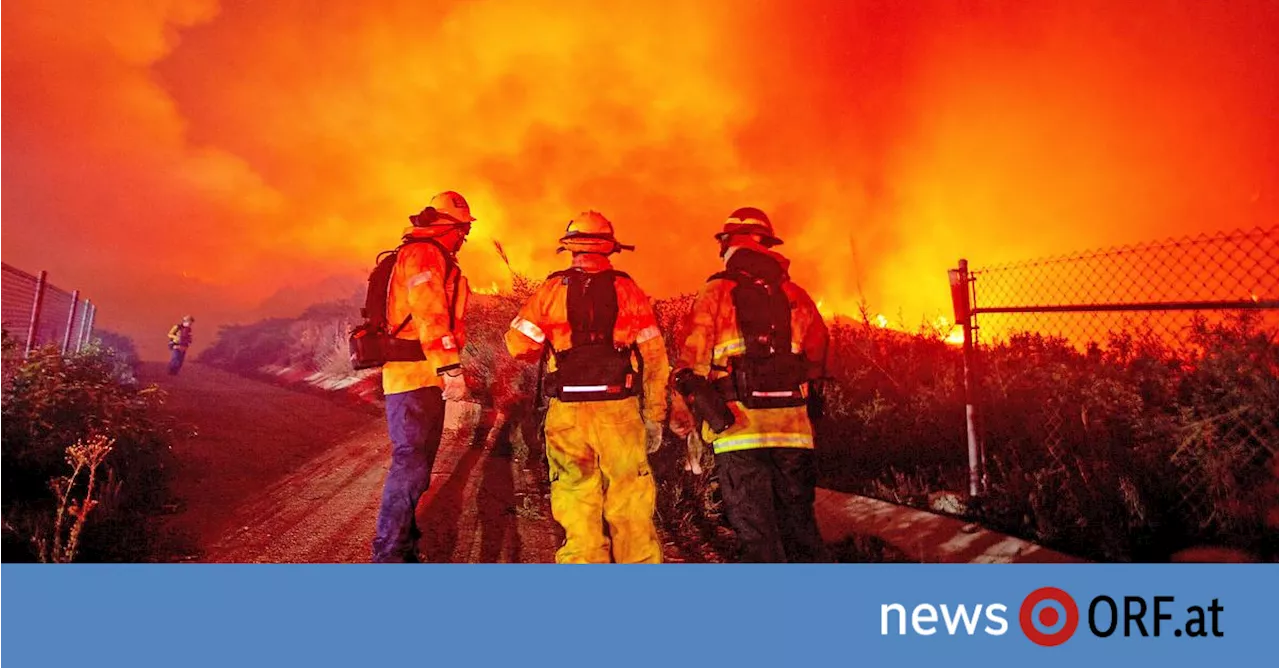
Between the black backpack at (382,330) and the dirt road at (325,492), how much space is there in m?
1.36

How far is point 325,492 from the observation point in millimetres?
6043

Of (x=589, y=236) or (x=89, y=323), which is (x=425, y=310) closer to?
(x=589, y=236)

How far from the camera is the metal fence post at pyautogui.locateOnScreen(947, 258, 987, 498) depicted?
5055 millimetres

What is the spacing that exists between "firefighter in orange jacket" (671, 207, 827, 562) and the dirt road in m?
1.68

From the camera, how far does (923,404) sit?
669cm

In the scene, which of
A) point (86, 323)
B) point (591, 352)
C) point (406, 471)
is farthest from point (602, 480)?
point (86, 323)

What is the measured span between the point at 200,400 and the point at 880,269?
14719 mm

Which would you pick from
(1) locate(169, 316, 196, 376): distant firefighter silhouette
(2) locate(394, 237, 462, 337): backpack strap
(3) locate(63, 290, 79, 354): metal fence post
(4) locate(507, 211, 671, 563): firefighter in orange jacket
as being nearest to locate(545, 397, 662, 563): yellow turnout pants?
A: (4) locate(507, 211, 671, 563): firefighter in orange jacket

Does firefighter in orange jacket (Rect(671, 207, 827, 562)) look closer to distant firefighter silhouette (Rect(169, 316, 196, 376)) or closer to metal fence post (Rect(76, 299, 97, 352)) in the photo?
metal fence post (Rect(76, 299, 97, 352))

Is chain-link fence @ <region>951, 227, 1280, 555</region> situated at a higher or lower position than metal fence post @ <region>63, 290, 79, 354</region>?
lower

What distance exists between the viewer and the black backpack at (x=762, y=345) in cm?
371

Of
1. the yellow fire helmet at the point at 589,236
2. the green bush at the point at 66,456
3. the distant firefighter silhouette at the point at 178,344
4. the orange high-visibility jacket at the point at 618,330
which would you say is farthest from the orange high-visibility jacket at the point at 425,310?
the distant firefighter silhouette at the point at 178,344

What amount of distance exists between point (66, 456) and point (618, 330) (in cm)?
430

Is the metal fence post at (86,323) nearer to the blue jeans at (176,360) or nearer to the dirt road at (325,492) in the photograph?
the blue jeans at (176,360)
